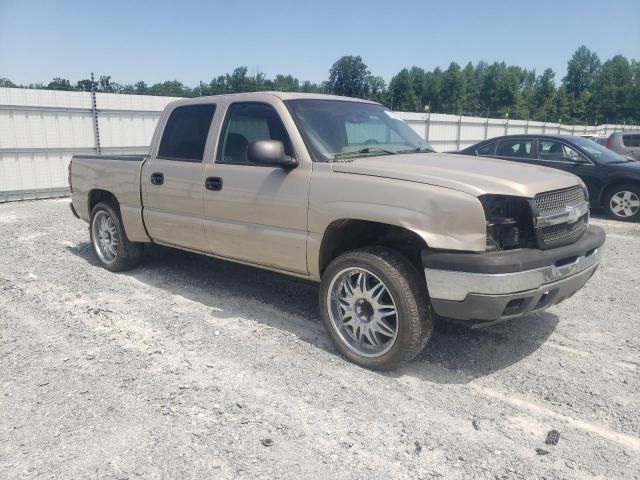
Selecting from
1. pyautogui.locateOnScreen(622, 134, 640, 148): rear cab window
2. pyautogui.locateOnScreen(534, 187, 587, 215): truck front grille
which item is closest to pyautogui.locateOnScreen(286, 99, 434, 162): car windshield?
pyautogui.locateOnScreen(534, 187, 587, 215): truck front grille

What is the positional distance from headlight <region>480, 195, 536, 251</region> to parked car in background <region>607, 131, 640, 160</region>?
11778 millimetres

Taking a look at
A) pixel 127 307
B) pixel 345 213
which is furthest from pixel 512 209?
pixel 127 307

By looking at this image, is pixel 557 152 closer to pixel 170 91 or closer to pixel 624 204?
pixel 624 204

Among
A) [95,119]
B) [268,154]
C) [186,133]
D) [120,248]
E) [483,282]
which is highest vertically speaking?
[95,119]

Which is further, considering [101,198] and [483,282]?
[101,198]

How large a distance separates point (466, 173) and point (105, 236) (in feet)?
14.9

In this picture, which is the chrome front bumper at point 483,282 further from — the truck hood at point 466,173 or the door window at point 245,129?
the door window at point 245,129

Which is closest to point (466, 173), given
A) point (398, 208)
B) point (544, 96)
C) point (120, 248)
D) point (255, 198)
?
point (398, 208)

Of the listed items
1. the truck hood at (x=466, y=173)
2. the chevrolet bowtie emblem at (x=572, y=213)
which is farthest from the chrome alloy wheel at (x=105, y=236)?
the chevrolet bowtie emblem at (x=572, y=213)

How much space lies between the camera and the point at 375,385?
11.3 feet

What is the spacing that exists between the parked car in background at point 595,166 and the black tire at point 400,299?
24.9ft

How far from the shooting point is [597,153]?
9.89m

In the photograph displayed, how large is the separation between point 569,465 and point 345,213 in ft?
6.57

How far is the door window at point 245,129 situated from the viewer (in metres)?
4.30
